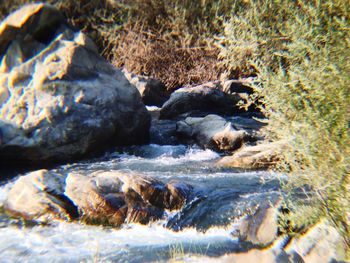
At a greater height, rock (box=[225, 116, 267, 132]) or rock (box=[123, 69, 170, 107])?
rock (box=[123, 69, 170, 107])

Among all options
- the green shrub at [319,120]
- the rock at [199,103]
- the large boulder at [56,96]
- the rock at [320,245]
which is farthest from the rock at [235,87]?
the rock at [320,245]

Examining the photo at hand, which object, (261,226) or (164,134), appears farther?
(164,134)

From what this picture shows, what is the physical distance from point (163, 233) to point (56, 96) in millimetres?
3387

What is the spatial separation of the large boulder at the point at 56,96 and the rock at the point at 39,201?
5.57 feet

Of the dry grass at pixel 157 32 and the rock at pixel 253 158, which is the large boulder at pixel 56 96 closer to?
the rock at pixel 253 158

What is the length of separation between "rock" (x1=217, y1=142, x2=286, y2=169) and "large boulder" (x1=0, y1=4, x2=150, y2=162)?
Result: 1722 mm

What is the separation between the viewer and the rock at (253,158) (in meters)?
6.47

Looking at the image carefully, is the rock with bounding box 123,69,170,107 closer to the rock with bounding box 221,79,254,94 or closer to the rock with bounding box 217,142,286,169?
the rock with bounding box 221,79,254,94

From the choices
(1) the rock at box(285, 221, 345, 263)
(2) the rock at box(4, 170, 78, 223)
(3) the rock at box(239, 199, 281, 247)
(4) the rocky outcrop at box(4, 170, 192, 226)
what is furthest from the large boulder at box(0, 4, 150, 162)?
(1) the rock at box(285, 221, 345, 263)

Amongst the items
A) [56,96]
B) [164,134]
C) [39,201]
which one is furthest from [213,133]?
[39,201]

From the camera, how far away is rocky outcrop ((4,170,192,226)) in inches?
186

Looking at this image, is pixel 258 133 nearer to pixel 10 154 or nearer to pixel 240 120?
pixel 240 120

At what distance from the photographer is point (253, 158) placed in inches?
259

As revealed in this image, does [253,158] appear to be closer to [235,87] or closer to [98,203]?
[98,203]
